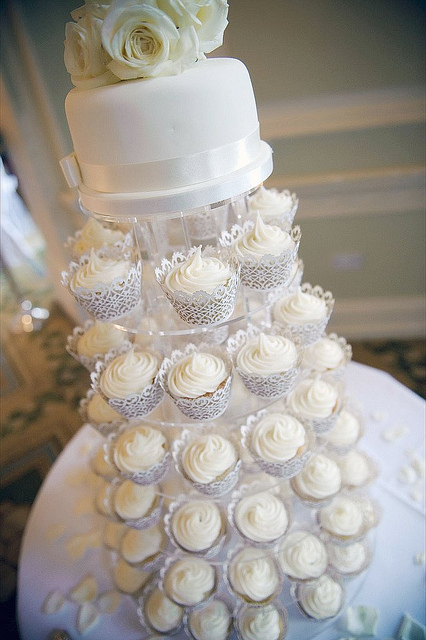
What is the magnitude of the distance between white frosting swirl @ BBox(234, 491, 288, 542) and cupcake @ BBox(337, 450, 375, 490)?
0.29 meters

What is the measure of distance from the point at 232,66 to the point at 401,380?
233 centimetres

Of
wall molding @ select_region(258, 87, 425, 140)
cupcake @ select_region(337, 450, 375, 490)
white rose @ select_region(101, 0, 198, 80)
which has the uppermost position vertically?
white rose @ select_region(101, 0, 198, 80)

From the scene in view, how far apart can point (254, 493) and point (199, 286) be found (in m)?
0.73

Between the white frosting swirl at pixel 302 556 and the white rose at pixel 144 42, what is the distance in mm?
1415

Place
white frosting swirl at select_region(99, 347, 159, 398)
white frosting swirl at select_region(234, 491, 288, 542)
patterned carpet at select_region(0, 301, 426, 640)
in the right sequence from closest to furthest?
white frosting swirl at select_region(99, 347, 159, 398), white frosting swirl at select_region(234, 491, 288, 542), patterned carpet at select_region(0, 301, 426, 640)

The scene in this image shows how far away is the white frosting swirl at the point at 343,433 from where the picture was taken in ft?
4.98

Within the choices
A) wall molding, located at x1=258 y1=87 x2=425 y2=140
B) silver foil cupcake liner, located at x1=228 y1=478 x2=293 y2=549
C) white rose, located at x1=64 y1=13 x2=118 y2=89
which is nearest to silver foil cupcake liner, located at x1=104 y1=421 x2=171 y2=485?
silver foil cupcake liner, located at x1=228 y1=478 x2=293 y2=549

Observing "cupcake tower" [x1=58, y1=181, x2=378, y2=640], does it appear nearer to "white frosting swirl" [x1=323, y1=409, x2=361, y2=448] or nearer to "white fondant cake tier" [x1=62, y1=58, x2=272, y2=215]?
"white frosting swirl" [x1=323, y1=409, x2=361, y2=448]

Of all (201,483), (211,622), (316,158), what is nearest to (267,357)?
(201,483)

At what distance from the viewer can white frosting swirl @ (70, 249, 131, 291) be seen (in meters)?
1.17

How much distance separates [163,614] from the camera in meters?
1.45

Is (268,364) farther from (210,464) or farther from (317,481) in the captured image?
(317,481)

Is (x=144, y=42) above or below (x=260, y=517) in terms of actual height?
above

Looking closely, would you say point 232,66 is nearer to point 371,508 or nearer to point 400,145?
point 371,508
